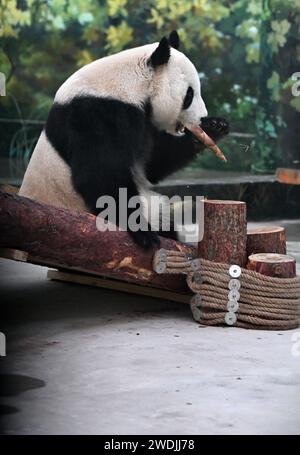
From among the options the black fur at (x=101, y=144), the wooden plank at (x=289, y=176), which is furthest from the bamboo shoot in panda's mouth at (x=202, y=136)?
the wooden plank at (x=289, y=176)

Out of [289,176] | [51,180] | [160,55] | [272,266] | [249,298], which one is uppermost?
[289,176]

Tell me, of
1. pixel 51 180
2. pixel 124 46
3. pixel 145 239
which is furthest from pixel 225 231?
pixel 124 46

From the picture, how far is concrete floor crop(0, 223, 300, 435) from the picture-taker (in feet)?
10.4

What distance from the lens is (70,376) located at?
370cm

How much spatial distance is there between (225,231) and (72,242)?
0.71 metres

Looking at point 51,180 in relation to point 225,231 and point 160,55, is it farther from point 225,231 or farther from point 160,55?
point 225,231

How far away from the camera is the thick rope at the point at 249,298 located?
439 cm

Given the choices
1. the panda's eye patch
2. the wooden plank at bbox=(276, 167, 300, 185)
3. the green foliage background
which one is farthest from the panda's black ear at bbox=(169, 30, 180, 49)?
the green foliage background

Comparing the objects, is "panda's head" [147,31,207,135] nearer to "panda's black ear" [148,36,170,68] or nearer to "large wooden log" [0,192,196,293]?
"panda's black ear" [148,36,170,68]

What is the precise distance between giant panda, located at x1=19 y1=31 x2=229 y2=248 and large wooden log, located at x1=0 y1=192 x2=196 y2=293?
0.10 meters

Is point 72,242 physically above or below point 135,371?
above

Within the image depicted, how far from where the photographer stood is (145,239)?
4539 mm

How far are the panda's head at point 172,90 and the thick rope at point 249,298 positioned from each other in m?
0.90

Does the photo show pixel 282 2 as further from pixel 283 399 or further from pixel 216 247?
pixel 283 399
